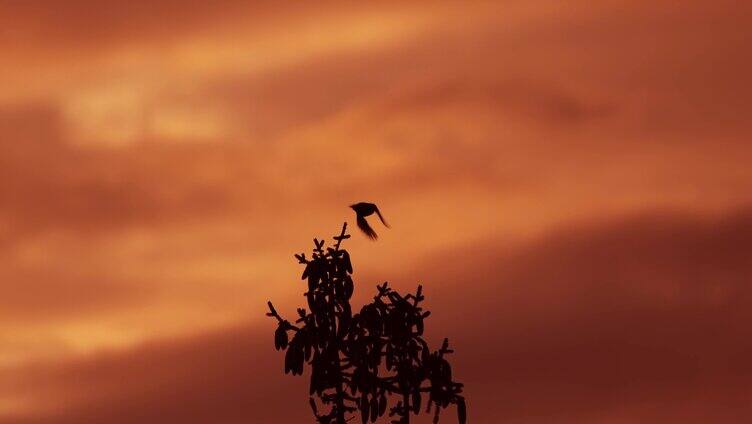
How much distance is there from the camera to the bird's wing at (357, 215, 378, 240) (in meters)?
59.9

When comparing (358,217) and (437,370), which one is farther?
(358,217)

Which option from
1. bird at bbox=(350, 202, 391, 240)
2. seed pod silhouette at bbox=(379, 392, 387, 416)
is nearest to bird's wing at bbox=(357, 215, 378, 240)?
bird at bbox=(350, 202, 391, 240)

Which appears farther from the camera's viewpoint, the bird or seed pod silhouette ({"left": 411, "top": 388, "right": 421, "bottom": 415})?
the bird

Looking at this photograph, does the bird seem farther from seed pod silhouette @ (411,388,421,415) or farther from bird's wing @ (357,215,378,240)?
seed pod silhouette @ (411,388,421,415)

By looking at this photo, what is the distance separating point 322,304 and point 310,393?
219 cm

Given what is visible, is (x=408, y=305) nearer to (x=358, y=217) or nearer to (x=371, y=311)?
(x=371, y=311)

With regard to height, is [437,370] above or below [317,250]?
below

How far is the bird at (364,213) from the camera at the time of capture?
197 feet

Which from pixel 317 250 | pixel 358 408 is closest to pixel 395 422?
pixel 358 408

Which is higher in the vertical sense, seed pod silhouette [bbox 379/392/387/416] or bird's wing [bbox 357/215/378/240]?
bird's wing [bbox 357/215/378/240]

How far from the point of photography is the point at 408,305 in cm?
5638

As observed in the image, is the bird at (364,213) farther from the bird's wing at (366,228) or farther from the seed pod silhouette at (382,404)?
the seed pod silhouette at (382,404)

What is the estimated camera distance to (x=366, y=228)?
60.2 metres

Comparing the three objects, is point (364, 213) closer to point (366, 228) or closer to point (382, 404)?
point (366, 228)
